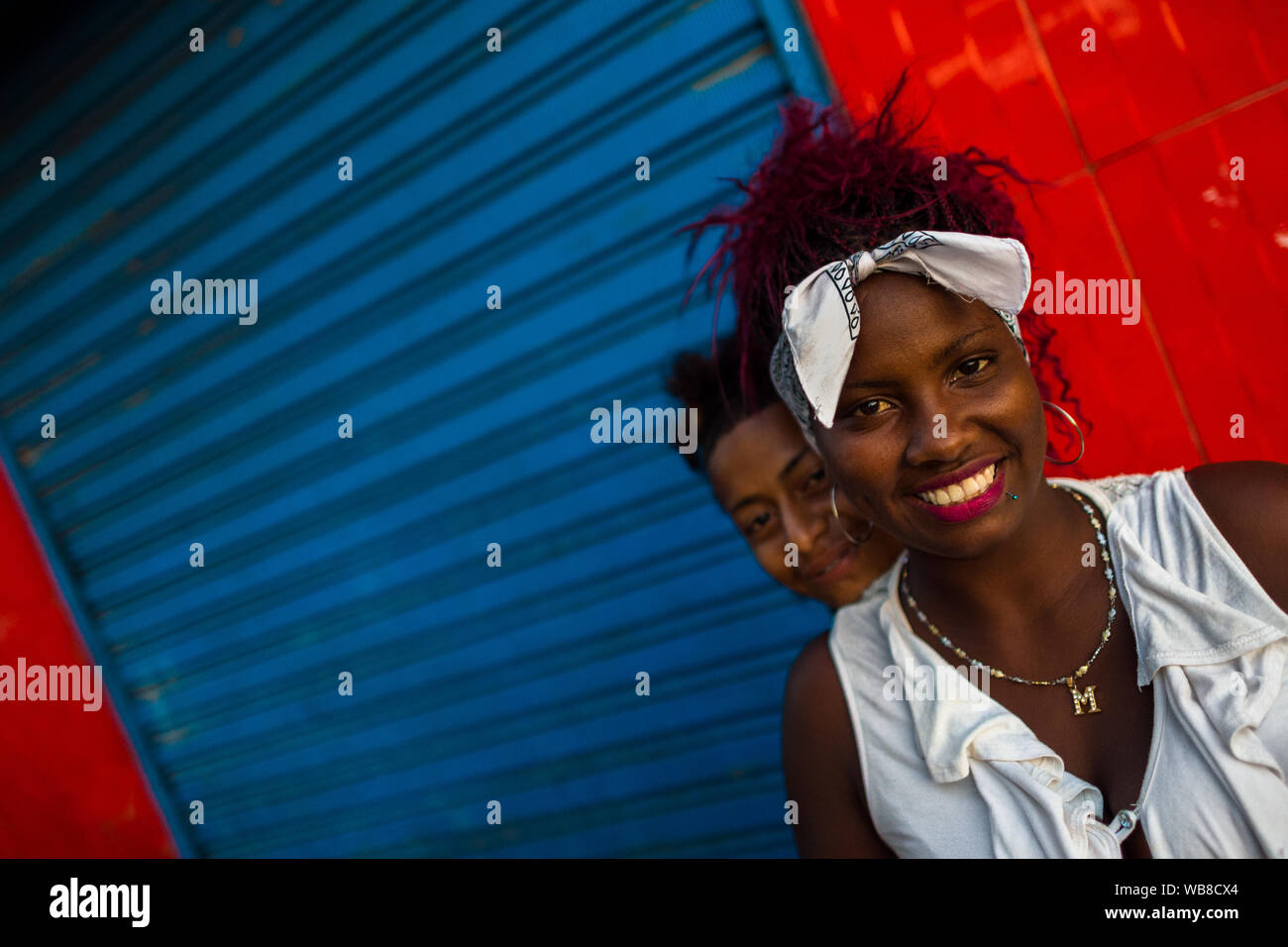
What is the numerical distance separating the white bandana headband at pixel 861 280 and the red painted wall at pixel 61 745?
435cm

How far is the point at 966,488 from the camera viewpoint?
163cm

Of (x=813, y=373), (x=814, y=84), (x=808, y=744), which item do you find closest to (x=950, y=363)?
(x=813, y=373)

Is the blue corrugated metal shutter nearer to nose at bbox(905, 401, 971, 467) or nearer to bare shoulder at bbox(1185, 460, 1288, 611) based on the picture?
nose at bbox(905, 401, 971, 467)

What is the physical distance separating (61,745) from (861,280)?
4743 millimetres

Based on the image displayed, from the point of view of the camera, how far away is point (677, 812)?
12.1ft

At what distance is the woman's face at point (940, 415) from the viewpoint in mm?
1621

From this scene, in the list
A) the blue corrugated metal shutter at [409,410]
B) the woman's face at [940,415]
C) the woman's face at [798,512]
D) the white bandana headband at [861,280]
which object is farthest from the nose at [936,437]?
the blue corrugated metal shutter at [409,410]

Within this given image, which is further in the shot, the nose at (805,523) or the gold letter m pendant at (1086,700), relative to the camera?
the nose at (805,523)

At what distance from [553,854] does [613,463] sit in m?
1.68

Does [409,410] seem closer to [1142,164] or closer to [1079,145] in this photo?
[1079,145]

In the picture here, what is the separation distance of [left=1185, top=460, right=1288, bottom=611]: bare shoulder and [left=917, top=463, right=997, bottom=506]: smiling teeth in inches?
15.3

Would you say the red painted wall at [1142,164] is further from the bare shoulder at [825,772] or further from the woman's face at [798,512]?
the bare shoulder at [825,772]

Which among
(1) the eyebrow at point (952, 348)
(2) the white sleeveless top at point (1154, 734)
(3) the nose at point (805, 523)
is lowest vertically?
(2) the white sleeveless top at point (1154, 734)

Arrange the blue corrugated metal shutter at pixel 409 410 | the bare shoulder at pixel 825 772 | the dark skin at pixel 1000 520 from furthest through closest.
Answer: the blue corrugated metal shutter at pixel 409 410 < the bare shoulder at pixel 825 772 < the dark skin at pixel 1000 520
